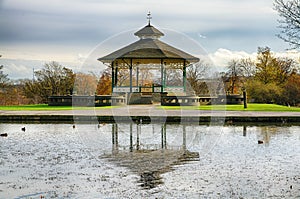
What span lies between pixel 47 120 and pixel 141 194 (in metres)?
14.1

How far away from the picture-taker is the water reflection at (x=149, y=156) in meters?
8.55

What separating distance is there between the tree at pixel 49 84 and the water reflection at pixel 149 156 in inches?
978

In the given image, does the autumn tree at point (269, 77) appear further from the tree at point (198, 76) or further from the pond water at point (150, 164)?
the pond water at point (150, 164)

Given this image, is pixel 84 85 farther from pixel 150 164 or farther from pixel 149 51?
pixel 150 164

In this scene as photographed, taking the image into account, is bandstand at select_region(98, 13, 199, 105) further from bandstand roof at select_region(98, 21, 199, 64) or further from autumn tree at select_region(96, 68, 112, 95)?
autumn tree at select_region(96, 68, 112, 95)

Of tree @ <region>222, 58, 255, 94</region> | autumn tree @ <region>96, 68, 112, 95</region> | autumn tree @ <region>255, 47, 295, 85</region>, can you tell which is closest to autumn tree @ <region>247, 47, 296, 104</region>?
autumn tree @ <region>255, 47, 295, 85</region>

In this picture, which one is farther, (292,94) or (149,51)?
(292,94)

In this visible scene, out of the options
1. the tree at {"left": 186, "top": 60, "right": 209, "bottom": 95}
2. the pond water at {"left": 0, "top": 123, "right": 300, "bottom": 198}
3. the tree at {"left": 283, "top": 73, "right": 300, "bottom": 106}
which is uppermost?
the tree at {"left": 186, "top": 60, "right": 209, "bottom": 95}

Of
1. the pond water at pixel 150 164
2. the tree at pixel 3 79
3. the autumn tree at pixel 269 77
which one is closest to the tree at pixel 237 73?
the autumn tree at pixel 269 77

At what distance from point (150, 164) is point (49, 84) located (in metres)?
29.8

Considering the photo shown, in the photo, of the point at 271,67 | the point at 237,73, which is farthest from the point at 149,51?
the point at 237,73

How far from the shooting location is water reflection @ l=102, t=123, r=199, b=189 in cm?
855

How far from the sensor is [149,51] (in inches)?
1233

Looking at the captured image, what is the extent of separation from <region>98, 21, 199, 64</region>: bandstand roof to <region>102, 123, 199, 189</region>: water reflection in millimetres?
16586
